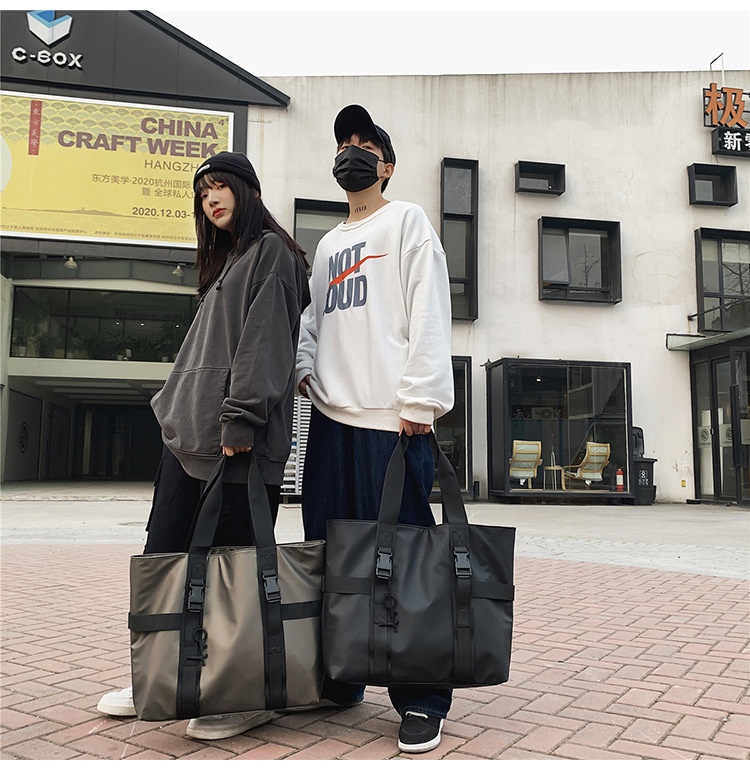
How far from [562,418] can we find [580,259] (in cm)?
371

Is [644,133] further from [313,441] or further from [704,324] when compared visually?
[313,441]

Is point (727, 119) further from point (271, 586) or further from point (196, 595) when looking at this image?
point (196, 595)

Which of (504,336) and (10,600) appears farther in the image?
(504,336)

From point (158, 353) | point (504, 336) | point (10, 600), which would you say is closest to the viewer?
point (10, 600)

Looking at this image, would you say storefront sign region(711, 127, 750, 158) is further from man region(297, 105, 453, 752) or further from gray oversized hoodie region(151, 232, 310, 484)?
gray oversized hoodie region(151, 232, 310, 484)

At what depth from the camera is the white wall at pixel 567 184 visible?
15.3 meters

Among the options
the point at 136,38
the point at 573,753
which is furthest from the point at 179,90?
the point at 573,753

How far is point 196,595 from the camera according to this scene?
2.01 metres

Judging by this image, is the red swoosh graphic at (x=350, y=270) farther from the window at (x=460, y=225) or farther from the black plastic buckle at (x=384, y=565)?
the window at (x=460, y=225)

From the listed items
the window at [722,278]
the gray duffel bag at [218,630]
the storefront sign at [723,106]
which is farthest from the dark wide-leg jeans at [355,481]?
the storefront sign at [723,106]

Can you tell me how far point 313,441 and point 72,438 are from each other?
29.4m

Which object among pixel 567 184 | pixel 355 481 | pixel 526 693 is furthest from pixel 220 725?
pixel 567 184

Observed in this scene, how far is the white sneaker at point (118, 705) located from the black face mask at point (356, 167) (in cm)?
192

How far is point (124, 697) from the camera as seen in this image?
2406mm
